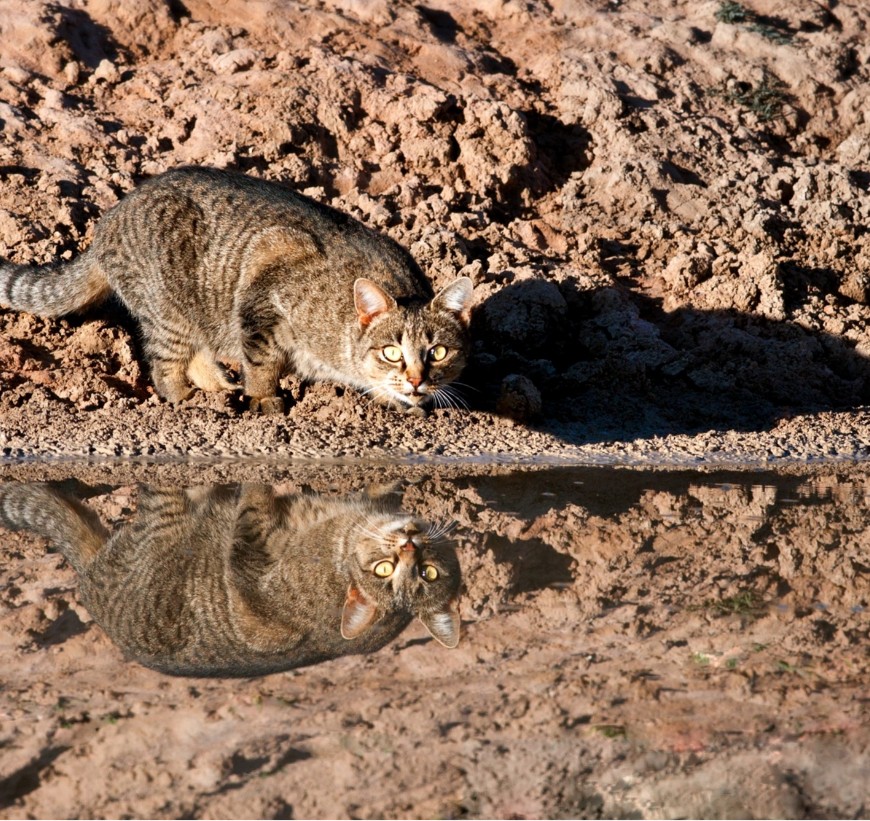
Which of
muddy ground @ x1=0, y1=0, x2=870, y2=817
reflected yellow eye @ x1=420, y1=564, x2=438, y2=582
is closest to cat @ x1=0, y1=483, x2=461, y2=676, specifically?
reflected yellow eye @ x1=420, y1=564, x2=438, y2=582

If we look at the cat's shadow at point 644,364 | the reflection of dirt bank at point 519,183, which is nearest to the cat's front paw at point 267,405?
the reflection of dirt bank at point 519,183

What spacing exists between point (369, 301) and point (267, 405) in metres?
0.89

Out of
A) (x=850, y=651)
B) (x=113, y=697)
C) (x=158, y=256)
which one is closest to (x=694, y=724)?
(x=850, y=651)

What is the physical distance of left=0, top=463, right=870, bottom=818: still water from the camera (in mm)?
3268

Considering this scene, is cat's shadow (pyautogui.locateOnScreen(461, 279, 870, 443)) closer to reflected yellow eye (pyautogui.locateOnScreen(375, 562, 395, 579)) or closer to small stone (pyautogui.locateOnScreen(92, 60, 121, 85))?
reflected yellow eye (pyautogui.locateOnScreen(375, 562, 395, 579))

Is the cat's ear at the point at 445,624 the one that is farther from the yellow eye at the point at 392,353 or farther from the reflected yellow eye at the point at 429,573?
the yellow eye at the point at 392,353

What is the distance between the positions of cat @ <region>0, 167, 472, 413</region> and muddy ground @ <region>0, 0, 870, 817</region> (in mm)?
218

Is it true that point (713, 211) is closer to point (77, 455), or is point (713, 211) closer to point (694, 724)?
point (77, 455)

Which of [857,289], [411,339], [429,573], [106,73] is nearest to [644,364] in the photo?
[411,339]

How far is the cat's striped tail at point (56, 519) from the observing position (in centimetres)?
486

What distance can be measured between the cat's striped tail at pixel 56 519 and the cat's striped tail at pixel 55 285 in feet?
5.02

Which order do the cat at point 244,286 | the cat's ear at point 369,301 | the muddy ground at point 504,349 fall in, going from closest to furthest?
1. the muddy ground at point 504,349
2. the cat's ear at point 369,301
3. the cat at point 244,286

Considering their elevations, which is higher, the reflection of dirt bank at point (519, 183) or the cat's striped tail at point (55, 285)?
the reflection of dirt bank at point (519, 183)

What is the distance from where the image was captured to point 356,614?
427 centimetres
